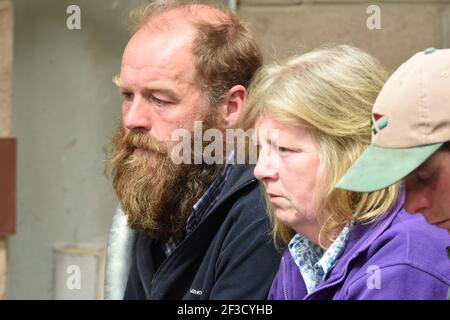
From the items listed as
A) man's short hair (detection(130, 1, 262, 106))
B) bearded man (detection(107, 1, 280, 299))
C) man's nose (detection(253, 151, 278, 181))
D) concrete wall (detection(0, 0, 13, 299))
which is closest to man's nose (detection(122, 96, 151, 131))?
bearded man (detection(107, 1, 280, 299))

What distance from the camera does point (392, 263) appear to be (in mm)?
2443

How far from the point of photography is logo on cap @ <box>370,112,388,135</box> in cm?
231

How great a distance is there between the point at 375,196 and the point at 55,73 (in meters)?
2.83

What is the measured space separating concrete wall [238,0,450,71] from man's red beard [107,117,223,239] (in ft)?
3.67

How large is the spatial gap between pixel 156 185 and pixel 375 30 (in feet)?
5.06

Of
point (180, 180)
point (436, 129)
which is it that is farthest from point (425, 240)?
point (180, 180)

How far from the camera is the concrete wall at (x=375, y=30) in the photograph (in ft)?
14.4

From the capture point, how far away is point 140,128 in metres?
3.38

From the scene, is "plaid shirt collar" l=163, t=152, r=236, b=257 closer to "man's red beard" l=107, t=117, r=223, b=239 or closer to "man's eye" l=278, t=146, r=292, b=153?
"man's red beard" l=107, t=117, r=223, b=239

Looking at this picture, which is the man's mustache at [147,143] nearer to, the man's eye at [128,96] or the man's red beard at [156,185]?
the man's red beard at [156,185]

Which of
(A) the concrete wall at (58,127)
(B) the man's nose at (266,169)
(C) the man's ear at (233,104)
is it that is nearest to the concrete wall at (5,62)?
(A) the concrete wall at (58,127)

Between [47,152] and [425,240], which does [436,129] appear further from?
[47,152]

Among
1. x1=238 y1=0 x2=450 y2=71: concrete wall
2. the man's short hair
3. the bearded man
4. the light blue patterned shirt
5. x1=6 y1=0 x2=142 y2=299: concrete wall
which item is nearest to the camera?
the light blue patterned shirt

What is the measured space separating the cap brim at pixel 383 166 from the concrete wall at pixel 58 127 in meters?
2.85
